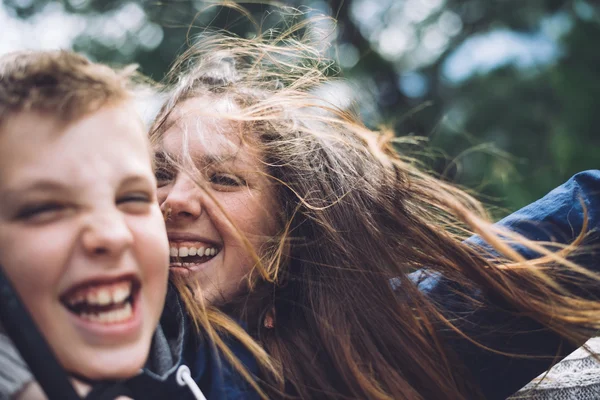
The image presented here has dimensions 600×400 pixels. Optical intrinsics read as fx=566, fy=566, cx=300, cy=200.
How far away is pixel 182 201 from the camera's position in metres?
1.35

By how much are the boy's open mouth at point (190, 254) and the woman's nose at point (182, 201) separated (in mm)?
73

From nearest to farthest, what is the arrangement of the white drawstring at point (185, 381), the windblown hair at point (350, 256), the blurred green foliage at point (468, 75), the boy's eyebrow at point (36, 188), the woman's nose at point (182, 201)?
the boy's eyebrow at point (36, 188), the white drawstring at point (185, 381), the windblown hair at point (350, 256), the woman's nose at point (182, 201), the blurred green foliage at point (468, 75)

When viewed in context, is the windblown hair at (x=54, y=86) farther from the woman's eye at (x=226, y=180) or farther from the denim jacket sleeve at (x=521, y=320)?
the denim jacket sleeve at (x=521, y=320)

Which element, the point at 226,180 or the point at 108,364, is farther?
the point at 226,180

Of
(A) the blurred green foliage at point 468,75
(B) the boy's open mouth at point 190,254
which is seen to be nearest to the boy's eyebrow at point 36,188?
(B) the boy's open mouth at point 190,254

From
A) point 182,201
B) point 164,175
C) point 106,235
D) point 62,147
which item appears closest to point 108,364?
point 106,235

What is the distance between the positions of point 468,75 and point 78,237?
4716 millimetres

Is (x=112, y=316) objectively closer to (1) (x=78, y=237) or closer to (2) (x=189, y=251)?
(1) (x=78, y=237)

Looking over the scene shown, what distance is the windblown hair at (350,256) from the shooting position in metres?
1.21

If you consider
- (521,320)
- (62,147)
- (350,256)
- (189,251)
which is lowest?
(521,320)

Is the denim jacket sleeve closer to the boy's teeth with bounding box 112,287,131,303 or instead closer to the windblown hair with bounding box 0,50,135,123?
the boy's teeth with bounding box 112,287,131,303

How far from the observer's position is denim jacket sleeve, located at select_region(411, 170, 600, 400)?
1.24 meters

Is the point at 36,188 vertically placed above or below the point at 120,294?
above

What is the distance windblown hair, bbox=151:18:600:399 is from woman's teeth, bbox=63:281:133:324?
1.52 feet
